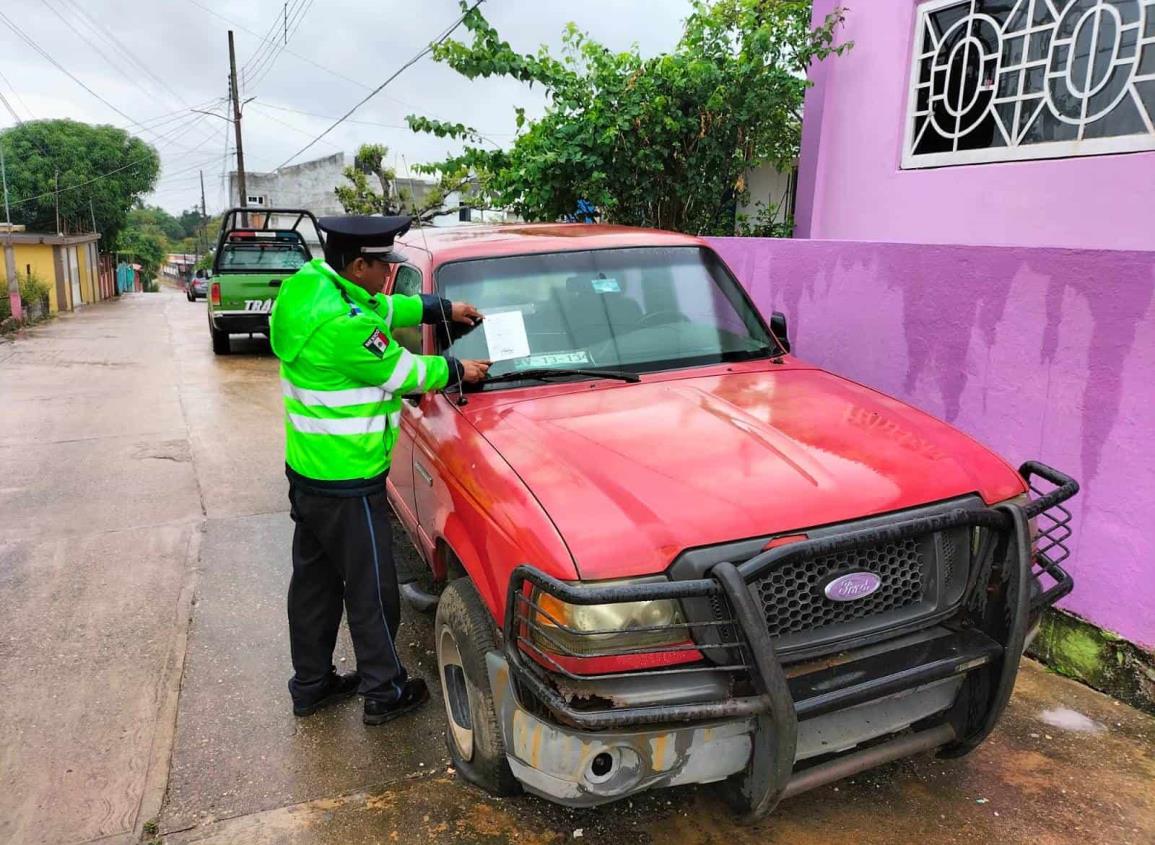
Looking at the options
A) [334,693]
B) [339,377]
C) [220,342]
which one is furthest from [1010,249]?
[220,342]

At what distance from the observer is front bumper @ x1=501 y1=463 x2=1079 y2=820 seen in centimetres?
203

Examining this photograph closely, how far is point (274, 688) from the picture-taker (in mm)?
3555

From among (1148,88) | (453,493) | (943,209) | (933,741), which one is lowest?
(933,741)

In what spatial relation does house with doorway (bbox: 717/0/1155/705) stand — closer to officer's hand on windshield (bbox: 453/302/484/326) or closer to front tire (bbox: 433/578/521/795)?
officer's hand on windshield (bbox: 453/302/484/326)

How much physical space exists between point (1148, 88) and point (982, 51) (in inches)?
50.8

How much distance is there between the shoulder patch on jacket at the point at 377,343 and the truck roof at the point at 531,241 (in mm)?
848

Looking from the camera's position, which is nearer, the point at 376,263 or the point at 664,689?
the point at 664,689

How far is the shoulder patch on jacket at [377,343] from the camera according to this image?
2.81 m

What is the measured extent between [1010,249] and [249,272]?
12016 mm

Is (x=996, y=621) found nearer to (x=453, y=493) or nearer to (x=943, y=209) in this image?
(x=453, y=493)

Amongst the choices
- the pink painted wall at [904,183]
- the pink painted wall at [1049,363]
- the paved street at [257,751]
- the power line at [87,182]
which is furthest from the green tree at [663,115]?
the power line at [87,182]

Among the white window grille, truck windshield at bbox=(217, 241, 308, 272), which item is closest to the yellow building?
truck windshield at bbox=(217, 241, 308, 272)

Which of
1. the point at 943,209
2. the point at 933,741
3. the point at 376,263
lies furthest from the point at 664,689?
the point at 943,209

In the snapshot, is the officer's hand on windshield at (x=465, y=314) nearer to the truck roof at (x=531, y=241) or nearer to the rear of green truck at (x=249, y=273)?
the truck roof at (x=531, y=241)
